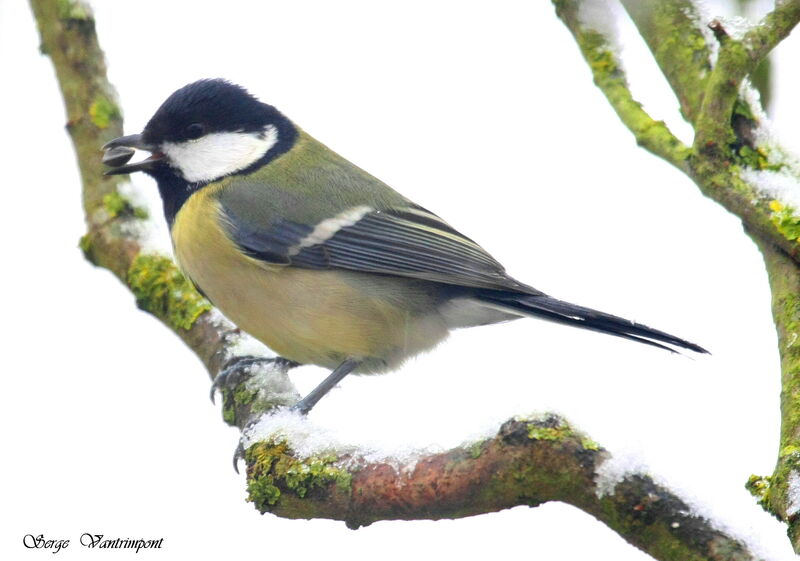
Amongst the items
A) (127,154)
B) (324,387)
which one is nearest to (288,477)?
(324,387)

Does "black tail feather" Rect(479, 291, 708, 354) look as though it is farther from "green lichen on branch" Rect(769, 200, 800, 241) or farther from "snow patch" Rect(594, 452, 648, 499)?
"snow patch" Rect(594, 452, 648, 499)

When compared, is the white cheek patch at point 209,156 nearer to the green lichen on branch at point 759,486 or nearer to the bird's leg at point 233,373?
the bird's leg at point 233,373

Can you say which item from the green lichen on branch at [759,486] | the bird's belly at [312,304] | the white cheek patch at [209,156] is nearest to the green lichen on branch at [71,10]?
the white cheek patch at [209,156]

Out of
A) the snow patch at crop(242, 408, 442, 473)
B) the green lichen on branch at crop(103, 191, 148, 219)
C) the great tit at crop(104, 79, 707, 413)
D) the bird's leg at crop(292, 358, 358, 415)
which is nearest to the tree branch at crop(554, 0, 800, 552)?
the great tit at crop(104, 79, 707, 413)

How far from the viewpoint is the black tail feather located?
2.70 m

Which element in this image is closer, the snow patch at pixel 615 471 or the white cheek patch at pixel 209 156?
the snow patch at pixel 615 471

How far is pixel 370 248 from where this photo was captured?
3.33 metres

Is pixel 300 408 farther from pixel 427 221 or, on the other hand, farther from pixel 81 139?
pixel 81 139

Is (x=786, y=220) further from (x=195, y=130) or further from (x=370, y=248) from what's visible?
(x=195, y=130)

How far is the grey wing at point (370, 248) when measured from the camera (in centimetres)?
324

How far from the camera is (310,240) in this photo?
3.32 m

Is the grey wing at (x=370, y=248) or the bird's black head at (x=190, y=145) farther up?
the bird's black head at (x=190, y=145)

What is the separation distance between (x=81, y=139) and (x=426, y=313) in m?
1.86

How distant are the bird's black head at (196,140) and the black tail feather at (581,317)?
3.95ft
